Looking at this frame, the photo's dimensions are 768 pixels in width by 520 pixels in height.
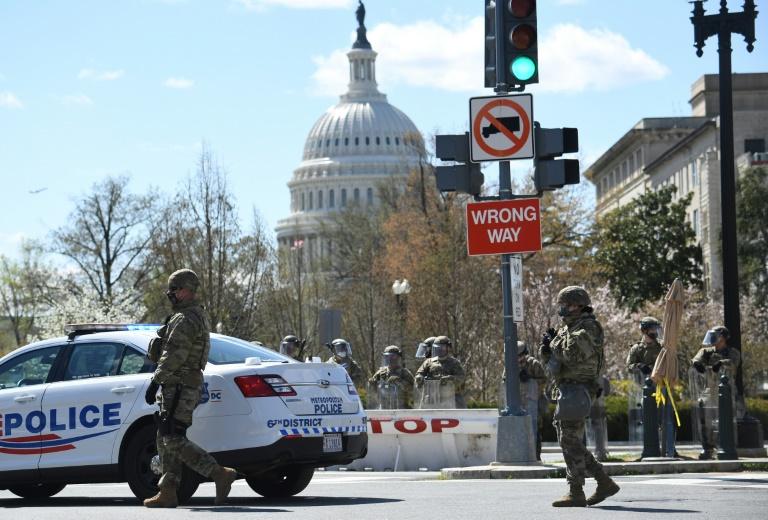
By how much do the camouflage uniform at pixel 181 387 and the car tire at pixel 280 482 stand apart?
1621 millimetres

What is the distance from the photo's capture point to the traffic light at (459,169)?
17922 millimetres

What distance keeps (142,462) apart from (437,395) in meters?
10.2

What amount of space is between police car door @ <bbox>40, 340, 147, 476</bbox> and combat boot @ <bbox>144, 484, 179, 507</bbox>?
47.2 inches

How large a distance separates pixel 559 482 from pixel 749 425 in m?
6.35

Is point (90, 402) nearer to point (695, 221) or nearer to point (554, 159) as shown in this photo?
point (554, 159)

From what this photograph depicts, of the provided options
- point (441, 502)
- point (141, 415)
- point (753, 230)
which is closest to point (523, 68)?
point (441, 502)

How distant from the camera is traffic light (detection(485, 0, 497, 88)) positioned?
17.9m

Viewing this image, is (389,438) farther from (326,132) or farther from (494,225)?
(326,132)

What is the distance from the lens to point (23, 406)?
15.3 meters

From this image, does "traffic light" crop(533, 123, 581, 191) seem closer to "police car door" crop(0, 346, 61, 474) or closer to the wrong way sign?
the wrong way sign

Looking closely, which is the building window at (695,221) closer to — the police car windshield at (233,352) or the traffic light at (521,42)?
the traffic light at (521,42)

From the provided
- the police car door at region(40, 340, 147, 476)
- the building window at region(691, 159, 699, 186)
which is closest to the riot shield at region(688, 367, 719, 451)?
the police car door at region(40, 340, 147, 476)

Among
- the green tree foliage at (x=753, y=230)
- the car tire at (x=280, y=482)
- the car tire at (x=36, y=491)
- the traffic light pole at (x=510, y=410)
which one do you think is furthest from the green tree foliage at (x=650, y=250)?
the car tire at (x=280, y=482)

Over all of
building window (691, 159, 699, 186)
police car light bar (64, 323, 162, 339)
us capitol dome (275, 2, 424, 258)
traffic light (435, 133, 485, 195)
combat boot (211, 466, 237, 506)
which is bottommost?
combat boot (211, 466, 237, 506)
